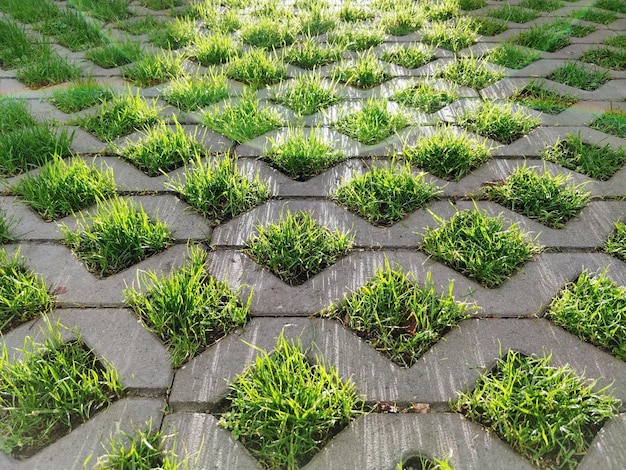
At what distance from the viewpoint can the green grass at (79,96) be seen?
2768 millimetres

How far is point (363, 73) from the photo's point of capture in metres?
2.98

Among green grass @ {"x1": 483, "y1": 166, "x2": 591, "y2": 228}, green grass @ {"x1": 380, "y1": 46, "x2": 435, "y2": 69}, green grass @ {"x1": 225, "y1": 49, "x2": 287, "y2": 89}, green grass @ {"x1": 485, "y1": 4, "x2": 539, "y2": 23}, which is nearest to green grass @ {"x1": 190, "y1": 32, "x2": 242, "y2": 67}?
green grass @ {"x1": 225, "y1": 49, "x2": 287, "y2": 89}

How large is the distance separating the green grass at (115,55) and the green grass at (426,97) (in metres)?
1.66

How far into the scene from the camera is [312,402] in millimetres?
1340

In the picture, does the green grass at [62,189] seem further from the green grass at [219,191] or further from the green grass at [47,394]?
the green grass at [47,394]

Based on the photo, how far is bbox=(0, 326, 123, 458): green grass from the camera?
1324 millimetres

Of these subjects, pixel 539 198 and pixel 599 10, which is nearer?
pixel 539 198

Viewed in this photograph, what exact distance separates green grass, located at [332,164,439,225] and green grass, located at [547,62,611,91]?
145cm

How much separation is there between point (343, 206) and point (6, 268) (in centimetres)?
123

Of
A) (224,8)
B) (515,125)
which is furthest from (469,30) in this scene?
(224,8)

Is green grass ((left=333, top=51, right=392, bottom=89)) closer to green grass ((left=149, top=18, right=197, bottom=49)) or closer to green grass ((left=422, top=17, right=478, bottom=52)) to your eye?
green grass ((left=422, top=17, right=478, bottom=52))

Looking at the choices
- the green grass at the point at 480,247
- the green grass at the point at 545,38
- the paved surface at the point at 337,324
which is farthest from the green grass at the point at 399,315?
the green grass at the point at 545,38

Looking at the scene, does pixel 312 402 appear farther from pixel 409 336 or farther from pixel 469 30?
pixel 469 30

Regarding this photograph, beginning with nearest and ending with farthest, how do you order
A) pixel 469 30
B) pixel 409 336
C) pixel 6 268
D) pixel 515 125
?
pixel 409 336 < pixel 6 268 < pixel 515 125 < pixel 469 30
